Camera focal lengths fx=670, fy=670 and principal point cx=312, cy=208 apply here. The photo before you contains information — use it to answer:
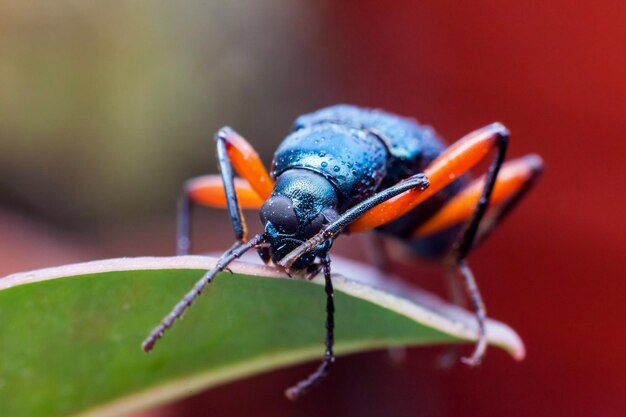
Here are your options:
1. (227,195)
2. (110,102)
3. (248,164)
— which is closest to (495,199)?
(248,164)

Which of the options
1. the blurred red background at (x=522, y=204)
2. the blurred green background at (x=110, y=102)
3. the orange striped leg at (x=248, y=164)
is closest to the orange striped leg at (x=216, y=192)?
the orange striped leg at (x=248, y=164)

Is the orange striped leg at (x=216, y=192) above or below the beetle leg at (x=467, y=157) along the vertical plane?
below

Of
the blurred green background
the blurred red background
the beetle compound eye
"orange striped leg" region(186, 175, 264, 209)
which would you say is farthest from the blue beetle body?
the blurred green background

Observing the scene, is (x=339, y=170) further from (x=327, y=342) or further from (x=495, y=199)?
(x=495, y=199)

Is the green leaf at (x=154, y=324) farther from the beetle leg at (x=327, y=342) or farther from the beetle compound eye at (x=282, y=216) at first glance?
the beetle compound eye at (x=282, y=216)

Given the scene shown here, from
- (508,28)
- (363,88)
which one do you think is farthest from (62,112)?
(508,28)

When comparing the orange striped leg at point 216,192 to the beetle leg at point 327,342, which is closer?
the beetle leg at point 327,342

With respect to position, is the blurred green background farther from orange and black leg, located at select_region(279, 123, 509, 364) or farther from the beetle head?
the beetle head
